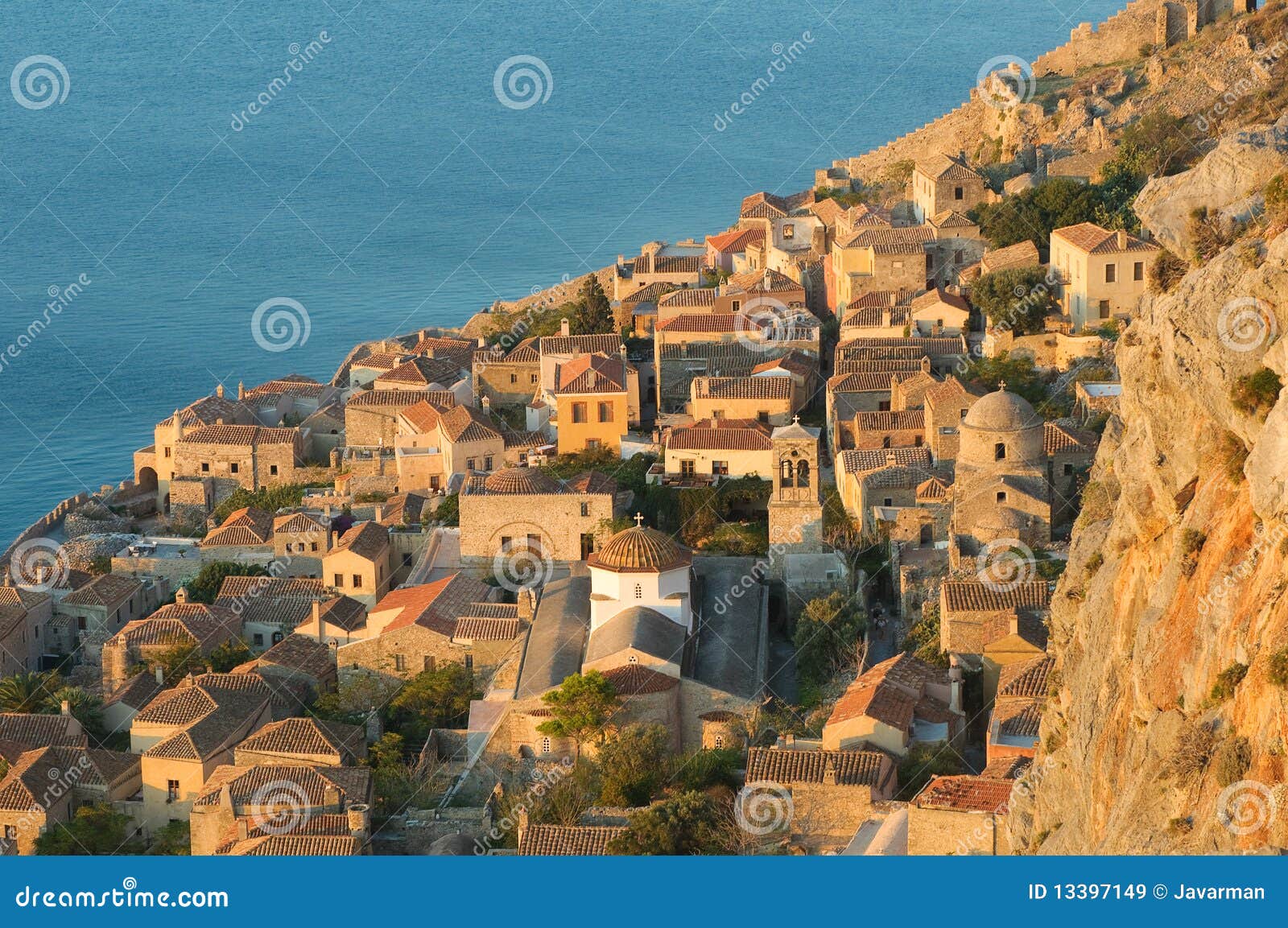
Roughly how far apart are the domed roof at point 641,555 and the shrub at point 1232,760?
1942cm

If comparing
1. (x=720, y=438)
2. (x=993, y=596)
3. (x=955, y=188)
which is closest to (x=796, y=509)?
(x=720, y=438)

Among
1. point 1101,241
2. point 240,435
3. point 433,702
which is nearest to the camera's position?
point 433,702

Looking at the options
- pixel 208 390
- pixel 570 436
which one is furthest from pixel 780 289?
pixel 208 390

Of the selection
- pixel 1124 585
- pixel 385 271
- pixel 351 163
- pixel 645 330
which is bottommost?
pixel 1124 585

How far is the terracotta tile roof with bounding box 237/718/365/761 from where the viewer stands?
33.9 metres

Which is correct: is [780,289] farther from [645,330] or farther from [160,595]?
[160,595]

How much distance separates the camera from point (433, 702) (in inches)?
1430

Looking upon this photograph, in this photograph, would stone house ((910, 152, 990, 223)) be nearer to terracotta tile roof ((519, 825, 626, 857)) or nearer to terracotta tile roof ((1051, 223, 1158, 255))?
terracotta tile roof ((1051, 223, 1158, 255))

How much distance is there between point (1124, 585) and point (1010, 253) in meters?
33.7

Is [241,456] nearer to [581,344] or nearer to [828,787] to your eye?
[581,344]

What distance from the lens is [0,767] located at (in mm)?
35906

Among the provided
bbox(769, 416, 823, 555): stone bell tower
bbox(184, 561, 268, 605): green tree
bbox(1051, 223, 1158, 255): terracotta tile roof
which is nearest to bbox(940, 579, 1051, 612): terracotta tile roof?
bbox(769, 416, 823, 555): stone bell tower

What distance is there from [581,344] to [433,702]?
1793 cm

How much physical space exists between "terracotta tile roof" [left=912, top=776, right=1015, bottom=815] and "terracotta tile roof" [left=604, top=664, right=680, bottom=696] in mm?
7268
